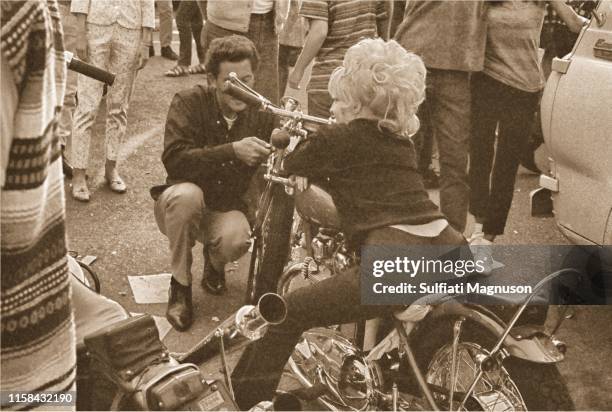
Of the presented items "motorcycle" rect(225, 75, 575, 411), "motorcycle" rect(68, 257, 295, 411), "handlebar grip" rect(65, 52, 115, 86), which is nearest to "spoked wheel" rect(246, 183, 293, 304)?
"motorcycle" rect(225, 75, 575, 411)

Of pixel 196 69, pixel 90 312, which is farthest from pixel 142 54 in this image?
pixel 196 69

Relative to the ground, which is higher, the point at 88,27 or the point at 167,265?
the point at 88,27

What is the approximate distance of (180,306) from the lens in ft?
11.1

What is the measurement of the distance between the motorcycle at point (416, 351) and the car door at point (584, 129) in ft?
3.28

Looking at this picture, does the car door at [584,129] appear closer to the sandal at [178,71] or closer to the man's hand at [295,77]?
the man's hand at [295,77]

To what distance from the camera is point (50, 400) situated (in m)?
1.09

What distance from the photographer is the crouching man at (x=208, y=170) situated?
10.7 feet

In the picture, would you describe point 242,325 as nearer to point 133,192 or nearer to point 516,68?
point 516,68

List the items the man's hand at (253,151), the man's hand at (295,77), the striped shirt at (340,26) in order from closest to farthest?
the man's hand at (253,151) < the striped shirt at (340,26) < the man's hand at (295,77)

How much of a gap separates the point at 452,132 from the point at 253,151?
0.91 meters

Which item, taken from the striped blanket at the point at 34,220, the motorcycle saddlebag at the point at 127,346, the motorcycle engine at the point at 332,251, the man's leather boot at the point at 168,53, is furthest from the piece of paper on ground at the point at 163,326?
the man's leather boot at the point at 168,53

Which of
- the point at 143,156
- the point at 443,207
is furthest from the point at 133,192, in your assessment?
the point at 443,207

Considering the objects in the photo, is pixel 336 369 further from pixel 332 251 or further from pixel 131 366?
pixel 131 366

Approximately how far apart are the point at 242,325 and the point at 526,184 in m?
3.83
